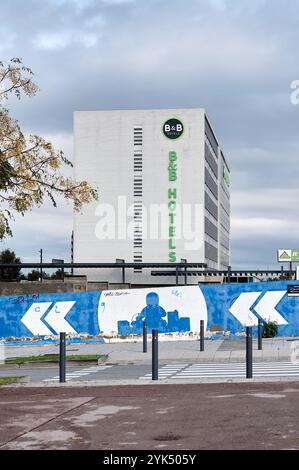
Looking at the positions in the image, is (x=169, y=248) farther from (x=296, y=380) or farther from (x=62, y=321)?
(x=296, y=380)

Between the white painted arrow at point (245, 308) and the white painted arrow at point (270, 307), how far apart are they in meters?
0.27

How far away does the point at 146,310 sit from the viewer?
3064 centimetres

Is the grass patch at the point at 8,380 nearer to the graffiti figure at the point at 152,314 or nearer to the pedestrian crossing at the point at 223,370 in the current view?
the pedestrian crossing at the point at 223,370

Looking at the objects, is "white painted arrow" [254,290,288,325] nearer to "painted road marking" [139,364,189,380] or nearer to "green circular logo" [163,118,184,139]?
"painted road marking" [139,364,189,380]

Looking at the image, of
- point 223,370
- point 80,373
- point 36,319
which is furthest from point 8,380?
point 36,319

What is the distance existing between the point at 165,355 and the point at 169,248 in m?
68.8

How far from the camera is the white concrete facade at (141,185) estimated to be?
297 feet

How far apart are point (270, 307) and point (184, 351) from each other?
22.0 ft

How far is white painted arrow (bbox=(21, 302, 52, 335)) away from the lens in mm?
30634

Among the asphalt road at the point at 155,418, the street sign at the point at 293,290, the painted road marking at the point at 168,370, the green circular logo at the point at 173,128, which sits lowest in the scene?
the painted road marking at the point at 168,370

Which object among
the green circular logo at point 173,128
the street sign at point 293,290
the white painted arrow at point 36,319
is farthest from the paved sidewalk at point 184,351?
the green circular logo at point 173,128

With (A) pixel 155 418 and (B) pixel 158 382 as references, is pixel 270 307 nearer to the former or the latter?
(B) pixel 158 382

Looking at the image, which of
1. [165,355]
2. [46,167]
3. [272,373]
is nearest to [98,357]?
[165,355]

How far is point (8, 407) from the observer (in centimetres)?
1202
